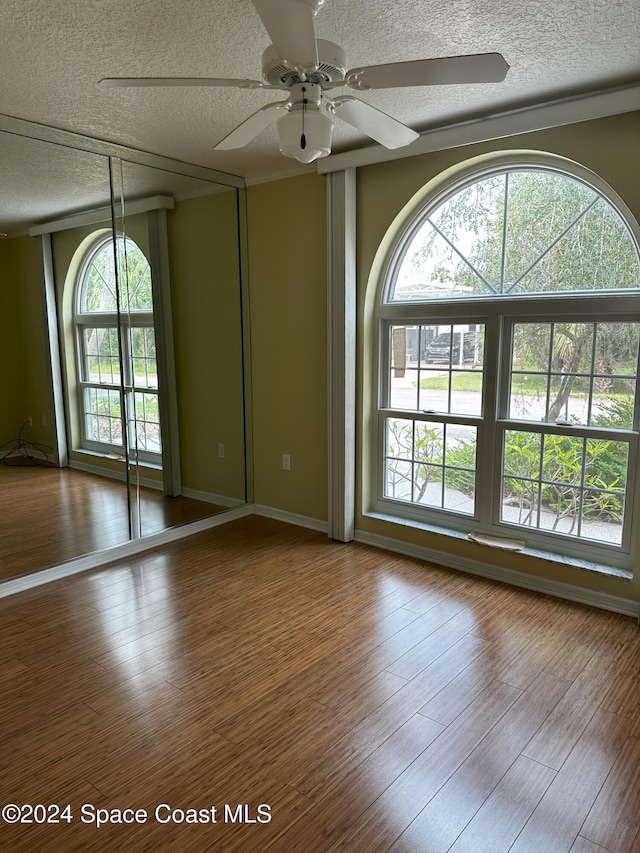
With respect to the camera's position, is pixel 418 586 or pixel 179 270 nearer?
pixel 418 586

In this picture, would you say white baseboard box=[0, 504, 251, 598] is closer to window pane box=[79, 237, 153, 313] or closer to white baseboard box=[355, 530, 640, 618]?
white baseboard box=[355, 530, 640, 618]

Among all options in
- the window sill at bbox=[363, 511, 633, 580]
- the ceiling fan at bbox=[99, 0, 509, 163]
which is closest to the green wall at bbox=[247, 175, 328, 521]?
the window sill at bbox=[363, 511, 633, 580]

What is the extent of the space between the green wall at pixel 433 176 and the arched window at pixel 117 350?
53.4 inches

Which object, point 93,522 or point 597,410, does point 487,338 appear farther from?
point 93,522

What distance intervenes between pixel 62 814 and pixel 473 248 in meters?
3.19

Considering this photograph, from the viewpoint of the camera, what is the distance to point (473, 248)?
3395mm

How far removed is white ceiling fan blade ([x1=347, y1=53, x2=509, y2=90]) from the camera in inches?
62.9

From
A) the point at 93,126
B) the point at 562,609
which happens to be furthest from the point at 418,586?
the point at 93,126

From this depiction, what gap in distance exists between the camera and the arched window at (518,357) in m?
3.00

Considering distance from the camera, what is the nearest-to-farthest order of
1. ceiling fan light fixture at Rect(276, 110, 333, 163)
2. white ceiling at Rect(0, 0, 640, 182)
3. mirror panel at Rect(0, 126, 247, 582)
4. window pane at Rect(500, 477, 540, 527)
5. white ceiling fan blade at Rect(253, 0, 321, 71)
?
1. white ceiling fan blade at Rect(253, 0, 321, 71)
2. ceiling fan light fixture at Rect(276, 110, 333, 163)
3. white ceiling at Rect(0, 0, 640, 182)
4. mirror panel at Rect(0, 126, 247, 582)
5. window pane at Rect(500, 477, 540, 527)

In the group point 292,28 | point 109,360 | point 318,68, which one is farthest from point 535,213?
point 109,360

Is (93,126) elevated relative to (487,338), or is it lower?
elevated

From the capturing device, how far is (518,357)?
330cm

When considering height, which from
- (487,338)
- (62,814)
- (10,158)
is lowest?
(62,814)
